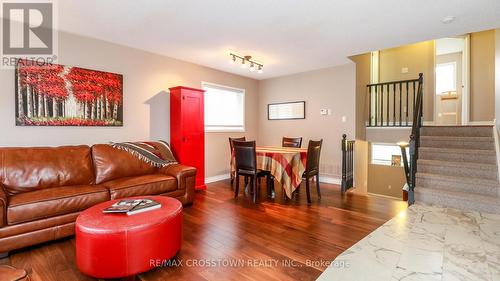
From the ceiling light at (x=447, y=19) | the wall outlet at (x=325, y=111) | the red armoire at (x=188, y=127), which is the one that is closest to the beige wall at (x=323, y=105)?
the wall outlet at (x=325, y=111)

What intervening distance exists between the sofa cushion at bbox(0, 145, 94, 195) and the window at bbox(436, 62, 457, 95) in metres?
7.09

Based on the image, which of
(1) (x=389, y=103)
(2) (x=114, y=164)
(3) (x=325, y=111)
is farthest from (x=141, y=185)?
(1) (x=389, y=103)

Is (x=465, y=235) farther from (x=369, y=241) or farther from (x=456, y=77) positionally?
(x=456, y=77)

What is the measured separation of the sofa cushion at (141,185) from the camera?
281cm

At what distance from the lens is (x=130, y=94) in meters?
3.93

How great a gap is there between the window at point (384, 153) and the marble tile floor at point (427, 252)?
3.01 metres

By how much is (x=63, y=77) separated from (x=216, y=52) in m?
2.19

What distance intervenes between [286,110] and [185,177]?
3220mm

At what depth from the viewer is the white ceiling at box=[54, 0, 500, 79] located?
2520 millimetres

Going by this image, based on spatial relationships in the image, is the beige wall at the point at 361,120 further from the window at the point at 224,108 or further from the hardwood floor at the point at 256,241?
the window at the point at 224,108

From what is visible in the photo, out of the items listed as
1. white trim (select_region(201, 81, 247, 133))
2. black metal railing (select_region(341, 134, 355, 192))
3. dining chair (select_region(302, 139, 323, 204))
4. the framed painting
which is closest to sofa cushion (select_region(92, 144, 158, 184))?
white trim (select_region(201, 81, 247, 133))

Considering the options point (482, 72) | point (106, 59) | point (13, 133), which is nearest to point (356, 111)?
point (482, 72)

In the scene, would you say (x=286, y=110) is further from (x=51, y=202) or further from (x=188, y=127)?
(x=51, y=202)

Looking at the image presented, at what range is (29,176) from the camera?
8.73ft
